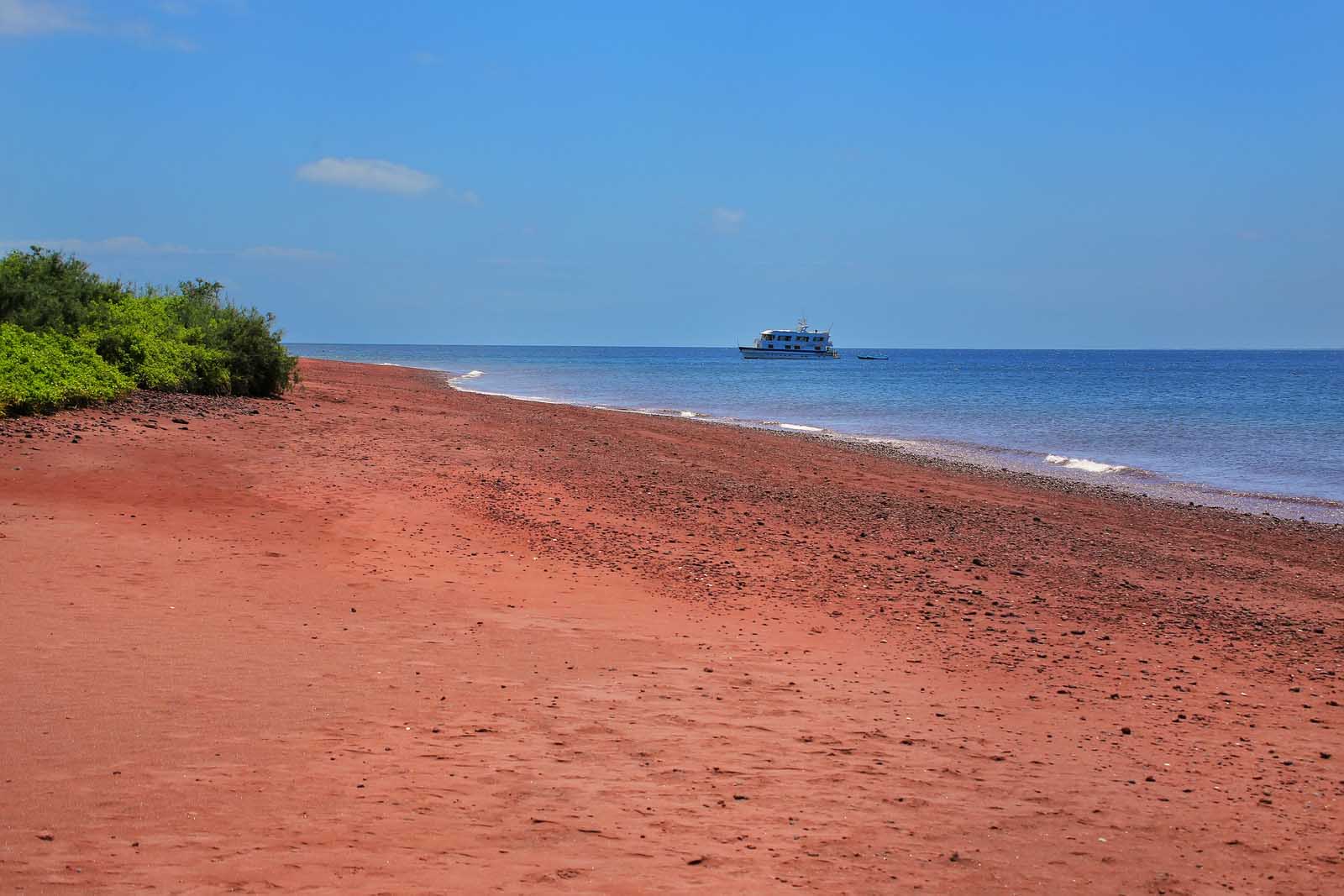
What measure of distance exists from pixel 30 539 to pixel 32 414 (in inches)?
232

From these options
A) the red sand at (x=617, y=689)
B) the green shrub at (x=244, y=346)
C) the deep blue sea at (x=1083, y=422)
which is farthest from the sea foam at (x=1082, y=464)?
the green shrub at (x=244, y=346)

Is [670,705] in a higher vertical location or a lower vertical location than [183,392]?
lower

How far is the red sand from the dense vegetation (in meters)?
1.16

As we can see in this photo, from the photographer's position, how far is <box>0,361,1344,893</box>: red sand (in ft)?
15.9

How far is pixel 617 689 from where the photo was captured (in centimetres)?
731

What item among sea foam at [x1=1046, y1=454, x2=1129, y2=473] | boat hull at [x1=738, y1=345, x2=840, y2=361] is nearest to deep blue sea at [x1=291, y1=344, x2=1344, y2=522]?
sea foam at [x1=1046, y1=454, x2=1129, y2=473]

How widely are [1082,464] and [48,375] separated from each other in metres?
22.0

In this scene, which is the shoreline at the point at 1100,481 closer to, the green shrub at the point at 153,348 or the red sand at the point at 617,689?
the red sand at the point at 617,689

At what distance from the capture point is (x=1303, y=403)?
56.5 m

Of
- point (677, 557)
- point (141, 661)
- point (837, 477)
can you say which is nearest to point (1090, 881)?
point (141, 661)

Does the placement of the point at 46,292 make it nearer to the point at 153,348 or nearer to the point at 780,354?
the point at 153,348

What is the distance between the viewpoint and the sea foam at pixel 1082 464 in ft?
83.0

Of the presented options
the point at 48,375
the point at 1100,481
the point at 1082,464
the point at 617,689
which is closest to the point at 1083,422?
the point at 1082,464

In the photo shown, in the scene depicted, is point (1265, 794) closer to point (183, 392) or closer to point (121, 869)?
point (121, 869)
